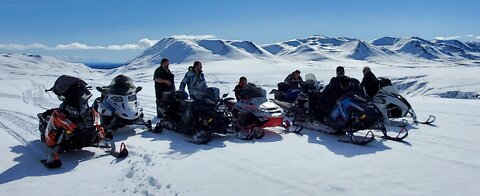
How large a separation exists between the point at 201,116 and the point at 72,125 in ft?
8.17

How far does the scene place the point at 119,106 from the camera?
29.3 ft

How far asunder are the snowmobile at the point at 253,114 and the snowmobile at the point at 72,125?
263 centimetres

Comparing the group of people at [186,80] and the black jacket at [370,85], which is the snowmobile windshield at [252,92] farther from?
the black jacket at [370,85]

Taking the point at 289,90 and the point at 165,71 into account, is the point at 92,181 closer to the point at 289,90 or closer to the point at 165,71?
the point at 165,71

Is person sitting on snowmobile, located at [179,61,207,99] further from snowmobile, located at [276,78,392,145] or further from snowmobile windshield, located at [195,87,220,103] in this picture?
snowmobile, located at [276,78,392,145]

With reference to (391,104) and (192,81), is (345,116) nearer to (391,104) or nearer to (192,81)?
(391,104)

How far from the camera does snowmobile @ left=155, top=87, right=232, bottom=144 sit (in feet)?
26.6

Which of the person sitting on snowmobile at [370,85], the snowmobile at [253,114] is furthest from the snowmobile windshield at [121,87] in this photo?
the person sitting on snowmobile at [370,85]

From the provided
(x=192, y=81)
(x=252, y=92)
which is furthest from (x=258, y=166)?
(x=192, y=81)

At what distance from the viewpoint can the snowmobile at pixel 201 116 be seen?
26.6 ft

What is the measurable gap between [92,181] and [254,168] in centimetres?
226

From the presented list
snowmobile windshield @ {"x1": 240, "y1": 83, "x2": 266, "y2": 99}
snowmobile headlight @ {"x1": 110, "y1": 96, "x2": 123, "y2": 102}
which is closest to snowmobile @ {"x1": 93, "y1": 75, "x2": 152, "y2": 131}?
snowmobile headlight @ {"x1": 110, "y1": 96, "x2": 123, "y2": 102}

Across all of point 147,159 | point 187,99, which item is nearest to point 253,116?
point 187,99

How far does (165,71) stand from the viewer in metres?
10.4
